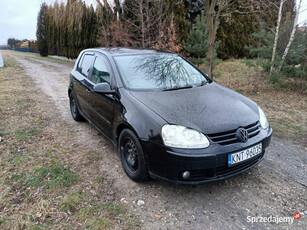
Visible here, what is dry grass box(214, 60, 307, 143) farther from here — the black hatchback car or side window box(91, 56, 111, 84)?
side window box(91, 56, 111, 84)

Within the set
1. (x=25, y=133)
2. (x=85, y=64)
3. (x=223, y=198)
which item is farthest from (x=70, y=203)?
(x=85, y=64)

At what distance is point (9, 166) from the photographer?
331 cm

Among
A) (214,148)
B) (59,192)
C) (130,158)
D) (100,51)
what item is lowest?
(59,192)

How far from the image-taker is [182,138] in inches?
94.9

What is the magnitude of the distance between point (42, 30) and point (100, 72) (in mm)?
29490

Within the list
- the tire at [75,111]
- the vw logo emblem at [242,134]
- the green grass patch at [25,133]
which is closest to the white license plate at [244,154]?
the vw logo emblem at [242,134]

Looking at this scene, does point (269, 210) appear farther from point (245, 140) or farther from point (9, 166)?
point (9, 166)

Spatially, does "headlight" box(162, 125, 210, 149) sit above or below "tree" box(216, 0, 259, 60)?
below

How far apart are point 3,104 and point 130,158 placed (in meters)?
5.11

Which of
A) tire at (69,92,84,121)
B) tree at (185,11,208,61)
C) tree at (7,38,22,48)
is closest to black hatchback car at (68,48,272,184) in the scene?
tire at (69,92,84,121)

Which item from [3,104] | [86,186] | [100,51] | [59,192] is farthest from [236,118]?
[3,104]

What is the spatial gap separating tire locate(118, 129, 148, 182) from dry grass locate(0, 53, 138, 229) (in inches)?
13.1

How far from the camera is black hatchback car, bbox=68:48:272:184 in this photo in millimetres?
2414

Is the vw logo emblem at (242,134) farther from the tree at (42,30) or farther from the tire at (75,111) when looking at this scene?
the tree at (42,30)
